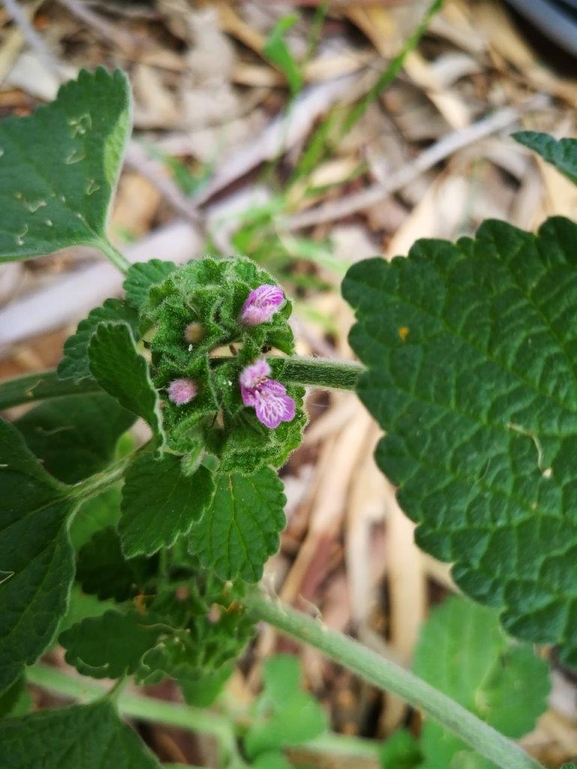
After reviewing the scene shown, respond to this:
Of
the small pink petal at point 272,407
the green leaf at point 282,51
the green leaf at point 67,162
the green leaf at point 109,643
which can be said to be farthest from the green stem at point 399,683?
the green leaf at point 282,51

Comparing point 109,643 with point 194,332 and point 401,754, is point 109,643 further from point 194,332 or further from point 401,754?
point 401,754

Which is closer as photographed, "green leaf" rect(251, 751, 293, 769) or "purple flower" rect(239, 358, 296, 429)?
"purple flower" rect(239, 358, 296, 429)

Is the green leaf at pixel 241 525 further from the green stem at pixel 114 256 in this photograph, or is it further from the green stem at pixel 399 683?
the green stem at pixel 114 256

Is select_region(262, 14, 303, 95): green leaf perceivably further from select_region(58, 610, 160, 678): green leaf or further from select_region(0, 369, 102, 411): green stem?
select_region(58, 610, 160, 678): green leaf

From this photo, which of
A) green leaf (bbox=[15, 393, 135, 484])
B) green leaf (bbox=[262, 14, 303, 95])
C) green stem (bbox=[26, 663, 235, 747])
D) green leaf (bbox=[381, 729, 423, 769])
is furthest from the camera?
green leaf (bbox=[262, 14, 303, 95])

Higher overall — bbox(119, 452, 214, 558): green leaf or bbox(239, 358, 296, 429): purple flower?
bbox(239, 358, 296, 429): purple flower

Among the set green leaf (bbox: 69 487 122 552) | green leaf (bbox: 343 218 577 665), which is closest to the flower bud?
green leaf (bbox: 343 218 577 665)
